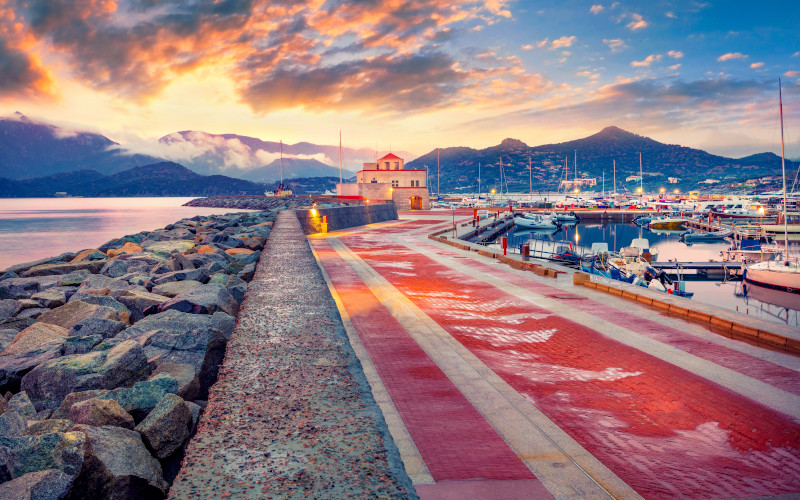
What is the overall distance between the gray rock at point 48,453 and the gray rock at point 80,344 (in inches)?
136

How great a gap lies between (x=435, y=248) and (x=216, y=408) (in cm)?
2110

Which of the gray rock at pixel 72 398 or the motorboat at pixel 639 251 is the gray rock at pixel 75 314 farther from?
the motorboat at pixel 639 251

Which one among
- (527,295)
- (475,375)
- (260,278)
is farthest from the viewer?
(527,295)

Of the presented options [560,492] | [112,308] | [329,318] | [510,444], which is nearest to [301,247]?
[112,308]

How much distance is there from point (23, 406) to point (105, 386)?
0.72 meters

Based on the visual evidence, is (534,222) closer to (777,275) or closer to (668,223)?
(668,223)

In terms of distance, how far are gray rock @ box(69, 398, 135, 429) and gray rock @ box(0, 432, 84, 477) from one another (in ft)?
2.01

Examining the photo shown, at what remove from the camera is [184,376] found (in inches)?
223

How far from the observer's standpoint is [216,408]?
383cm

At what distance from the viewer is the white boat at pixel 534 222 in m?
66.9

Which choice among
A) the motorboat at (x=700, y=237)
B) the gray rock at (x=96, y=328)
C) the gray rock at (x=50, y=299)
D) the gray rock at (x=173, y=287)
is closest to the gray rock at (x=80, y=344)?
the gray rock at (x=96, y=328)

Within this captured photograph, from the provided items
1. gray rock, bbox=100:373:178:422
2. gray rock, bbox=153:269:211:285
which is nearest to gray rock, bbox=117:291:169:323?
gray rock, bbox=153:269:211:285

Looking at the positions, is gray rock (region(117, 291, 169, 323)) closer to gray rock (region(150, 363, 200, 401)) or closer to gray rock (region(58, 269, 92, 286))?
gray rock (region(150, 363, 200, 401))

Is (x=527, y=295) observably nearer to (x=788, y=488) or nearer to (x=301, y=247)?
(x=301, y=247)
